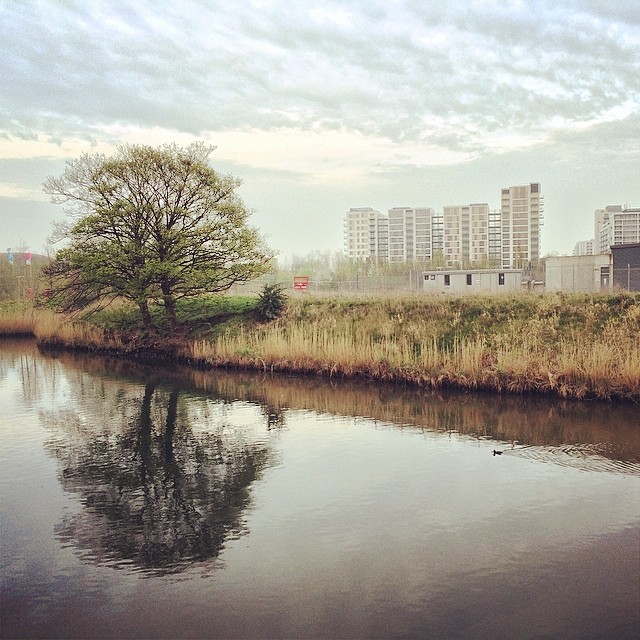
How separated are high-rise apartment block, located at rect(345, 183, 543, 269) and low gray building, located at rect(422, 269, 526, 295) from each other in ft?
281

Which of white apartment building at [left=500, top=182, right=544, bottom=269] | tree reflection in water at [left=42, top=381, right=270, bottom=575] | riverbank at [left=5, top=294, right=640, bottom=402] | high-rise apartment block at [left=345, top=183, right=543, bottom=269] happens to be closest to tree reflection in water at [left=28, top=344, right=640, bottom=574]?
tree reflection in water at [left=42, top=381, right=270, bottom=575]

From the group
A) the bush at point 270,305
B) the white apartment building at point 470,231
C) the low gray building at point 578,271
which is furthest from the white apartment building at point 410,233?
the bush at point 270,305

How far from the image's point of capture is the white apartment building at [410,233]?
15550 cm

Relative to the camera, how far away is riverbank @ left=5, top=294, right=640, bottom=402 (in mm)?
15812

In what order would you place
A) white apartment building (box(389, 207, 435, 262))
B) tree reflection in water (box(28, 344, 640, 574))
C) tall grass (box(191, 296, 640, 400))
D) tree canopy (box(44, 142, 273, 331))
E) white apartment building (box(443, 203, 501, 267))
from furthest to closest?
white apartment building (box(389, 207, 435, 262)) < white apartment building (box(443, 203, 501, 267)) < tree canopy (box(44, 142, 273, 331)) < tall grass (box(191, 296, 640, 400)) < tree reflection in water (box(28, 344, 640, 574))

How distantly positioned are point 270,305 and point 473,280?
2908 cm

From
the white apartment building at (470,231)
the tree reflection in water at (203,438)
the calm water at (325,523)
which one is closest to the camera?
the calm water at (325,523)

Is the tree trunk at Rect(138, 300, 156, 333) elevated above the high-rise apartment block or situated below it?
below

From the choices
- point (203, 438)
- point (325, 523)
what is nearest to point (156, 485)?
point (203, 438)

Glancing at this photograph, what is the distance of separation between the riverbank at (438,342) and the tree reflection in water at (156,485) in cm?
618

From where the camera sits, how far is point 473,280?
5225cm

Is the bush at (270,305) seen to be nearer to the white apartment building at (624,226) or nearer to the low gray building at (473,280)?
the low gray building at (473,280)

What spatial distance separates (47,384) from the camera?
1967 centimetres

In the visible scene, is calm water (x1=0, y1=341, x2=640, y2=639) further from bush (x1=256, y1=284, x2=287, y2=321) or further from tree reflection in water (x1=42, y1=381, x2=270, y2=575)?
bush (x1=256, y1=284, x2=287, y2=321)
